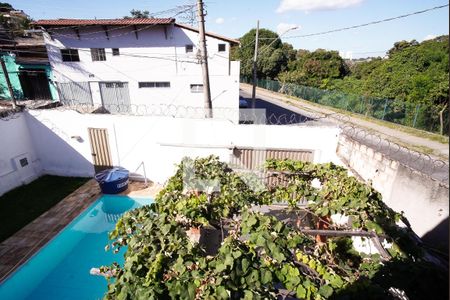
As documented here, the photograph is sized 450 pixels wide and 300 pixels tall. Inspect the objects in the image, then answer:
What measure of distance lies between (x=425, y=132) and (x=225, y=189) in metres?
12.7

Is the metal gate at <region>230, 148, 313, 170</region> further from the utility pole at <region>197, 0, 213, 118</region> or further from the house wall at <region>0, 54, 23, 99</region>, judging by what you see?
the house wall at <region>0, 54, 23, 99</region>

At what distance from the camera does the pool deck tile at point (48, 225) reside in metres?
7.48

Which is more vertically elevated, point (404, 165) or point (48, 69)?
point (48, 69)

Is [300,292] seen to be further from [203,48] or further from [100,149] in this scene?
[100,149]

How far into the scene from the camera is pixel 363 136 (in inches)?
385

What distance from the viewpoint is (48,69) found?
748 inches

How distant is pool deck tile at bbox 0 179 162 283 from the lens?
7.48 meters

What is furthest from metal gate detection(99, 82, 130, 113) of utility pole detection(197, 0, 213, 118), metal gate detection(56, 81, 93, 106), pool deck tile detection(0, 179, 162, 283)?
utility pole detection(197, 0, 213, 118)

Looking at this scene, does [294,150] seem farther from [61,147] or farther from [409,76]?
[409,76]

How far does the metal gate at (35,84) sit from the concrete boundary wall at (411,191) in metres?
22.2

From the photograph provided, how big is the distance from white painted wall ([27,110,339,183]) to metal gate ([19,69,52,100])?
10.1 meters

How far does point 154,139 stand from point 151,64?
29.5ft

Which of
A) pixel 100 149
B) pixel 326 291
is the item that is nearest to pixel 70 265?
pixel 100 149

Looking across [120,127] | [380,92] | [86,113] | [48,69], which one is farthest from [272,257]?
[380,92]
